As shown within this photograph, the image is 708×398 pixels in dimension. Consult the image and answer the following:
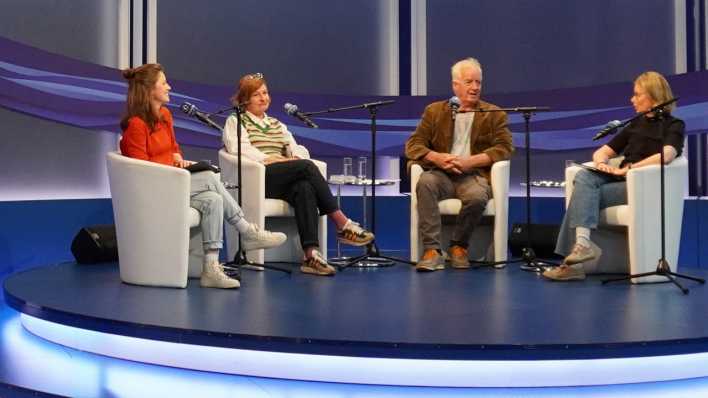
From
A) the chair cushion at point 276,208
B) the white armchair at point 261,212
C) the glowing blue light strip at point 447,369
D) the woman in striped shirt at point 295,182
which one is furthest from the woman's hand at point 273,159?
the glowing blue light strip at point 447,369

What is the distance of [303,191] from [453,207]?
0.86 meters

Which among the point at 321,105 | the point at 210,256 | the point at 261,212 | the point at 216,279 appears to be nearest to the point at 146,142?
the point at 210,256

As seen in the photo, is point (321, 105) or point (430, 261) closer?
point (430, 261)

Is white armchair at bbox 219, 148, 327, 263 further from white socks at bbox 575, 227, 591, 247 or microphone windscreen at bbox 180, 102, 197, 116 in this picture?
white socks at bbox 575, 227, 591, 247

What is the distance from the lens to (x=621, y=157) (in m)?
4.36

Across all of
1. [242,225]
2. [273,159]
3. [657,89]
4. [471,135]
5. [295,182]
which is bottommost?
[242,225]

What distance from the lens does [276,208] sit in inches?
167

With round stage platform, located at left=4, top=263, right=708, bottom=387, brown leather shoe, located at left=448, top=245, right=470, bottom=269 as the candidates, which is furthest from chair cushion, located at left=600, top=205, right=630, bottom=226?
brown leather shoe, located at left=448, top=245, right=470, bottom=269

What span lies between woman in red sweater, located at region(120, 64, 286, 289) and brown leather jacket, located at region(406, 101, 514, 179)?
51.3 inches

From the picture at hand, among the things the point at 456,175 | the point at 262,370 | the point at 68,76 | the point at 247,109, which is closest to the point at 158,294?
the point at 262,370

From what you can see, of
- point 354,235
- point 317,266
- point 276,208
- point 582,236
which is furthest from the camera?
point 276,208

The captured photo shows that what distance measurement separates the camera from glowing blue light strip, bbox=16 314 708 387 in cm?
222

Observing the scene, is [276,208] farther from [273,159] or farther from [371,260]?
[371,260]

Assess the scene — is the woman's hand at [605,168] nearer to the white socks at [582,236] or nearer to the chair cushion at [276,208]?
the white socks at [582,236]
